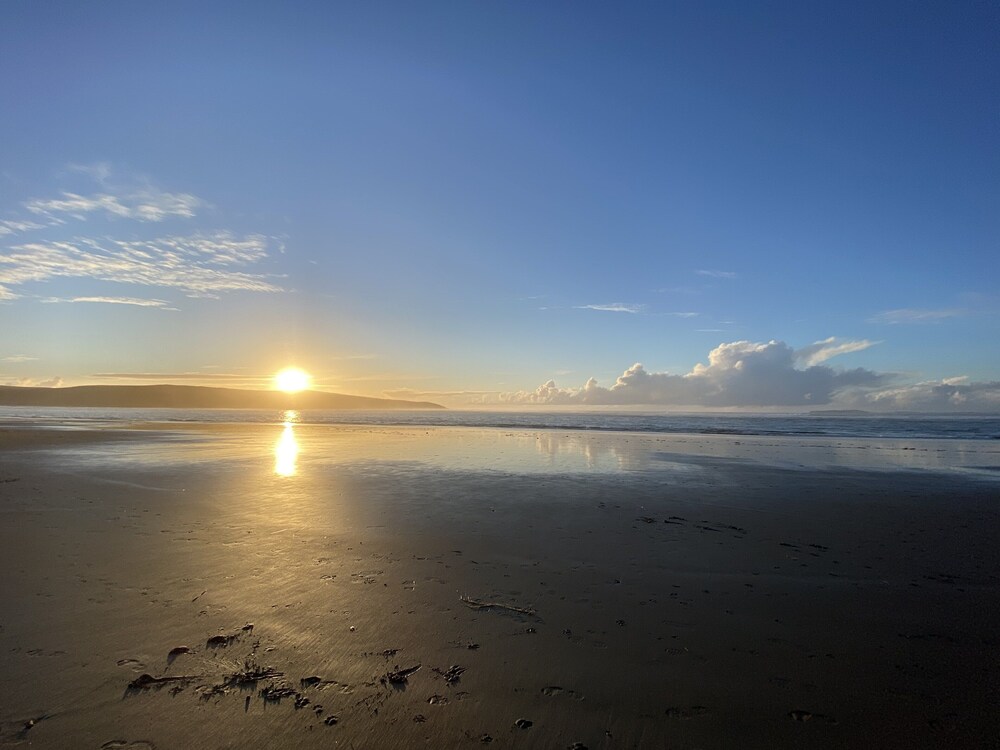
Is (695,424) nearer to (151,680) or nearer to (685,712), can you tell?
(685,712)

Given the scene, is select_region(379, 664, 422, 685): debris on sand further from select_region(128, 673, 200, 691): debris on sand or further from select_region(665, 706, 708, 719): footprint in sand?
select_region(665, 706, 708, 719): footprint in sand

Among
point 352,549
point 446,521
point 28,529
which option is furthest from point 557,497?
point 28,529

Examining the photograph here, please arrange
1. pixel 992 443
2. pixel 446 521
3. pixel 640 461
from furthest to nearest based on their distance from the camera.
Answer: pixel 992 443, pixel 640 461, pixel 446 521

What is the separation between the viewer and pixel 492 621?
5.84 meters

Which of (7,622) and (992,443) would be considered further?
(992,443)

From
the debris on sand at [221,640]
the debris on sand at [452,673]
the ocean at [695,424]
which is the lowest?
the debris on sand at [452,673]

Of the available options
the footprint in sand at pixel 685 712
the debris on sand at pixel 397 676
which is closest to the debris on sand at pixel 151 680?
the debris on sand at pixel 397 676

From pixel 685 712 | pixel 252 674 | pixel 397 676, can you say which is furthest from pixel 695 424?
pixel 252 674

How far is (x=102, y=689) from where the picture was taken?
4312 millimetres

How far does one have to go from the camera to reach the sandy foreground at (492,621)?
4.04 metres

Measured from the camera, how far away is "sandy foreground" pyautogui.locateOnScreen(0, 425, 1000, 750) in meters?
4.04

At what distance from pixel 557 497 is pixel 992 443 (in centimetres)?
3590

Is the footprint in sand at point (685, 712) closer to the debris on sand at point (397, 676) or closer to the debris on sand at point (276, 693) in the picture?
the debris on sand at point (397, 676)

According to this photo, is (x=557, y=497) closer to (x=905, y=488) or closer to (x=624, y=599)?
(x=624, y=599)
